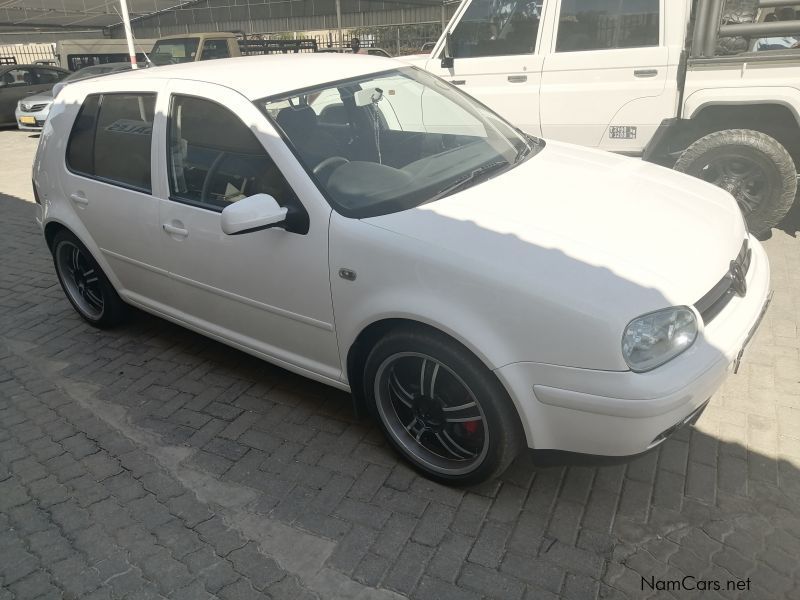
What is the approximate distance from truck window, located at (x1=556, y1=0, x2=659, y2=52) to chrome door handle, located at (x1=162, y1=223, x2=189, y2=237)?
3.99 meters

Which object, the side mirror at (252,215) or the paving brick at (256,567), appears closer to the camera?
the paving brick at (256,567)

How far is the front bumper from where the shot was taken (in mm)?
2168

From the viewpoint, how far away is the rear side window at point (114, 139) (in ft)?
11.8

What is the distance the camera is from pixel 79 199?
159 inches

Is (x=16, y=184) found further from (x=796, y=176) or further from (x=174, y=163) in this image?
(x=796, y=176)

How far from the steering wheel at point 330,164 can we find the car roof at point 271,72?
465 mm

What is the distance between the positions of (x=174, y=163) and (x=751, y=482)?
10.5 feet

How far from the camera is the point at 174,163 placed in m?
3.41

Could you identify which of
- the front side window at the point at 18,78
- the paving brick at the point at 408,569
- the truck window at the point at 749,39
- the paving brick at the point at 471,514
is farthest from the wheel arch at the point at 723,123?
the front side window at the point at 18,78

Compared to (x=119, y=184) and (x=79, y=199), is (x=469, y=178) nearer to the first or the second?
(x=119, y=184)

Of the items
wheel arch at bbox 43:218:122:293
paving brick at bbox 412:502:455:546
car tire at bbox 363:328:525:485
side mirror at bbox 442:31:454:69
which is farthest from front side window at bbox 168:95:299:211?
side mirror at bbox 442:31:454:69

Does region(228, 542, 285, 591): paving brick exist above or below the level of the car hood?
below

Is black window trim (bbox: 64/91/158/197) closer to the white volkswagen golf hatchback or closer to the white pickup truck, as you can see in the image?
the white volkswagen golf hatchback

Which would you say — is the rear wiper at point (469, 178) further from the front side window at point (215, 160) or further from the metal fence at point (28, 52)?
the metal fence at point (28, 52)
